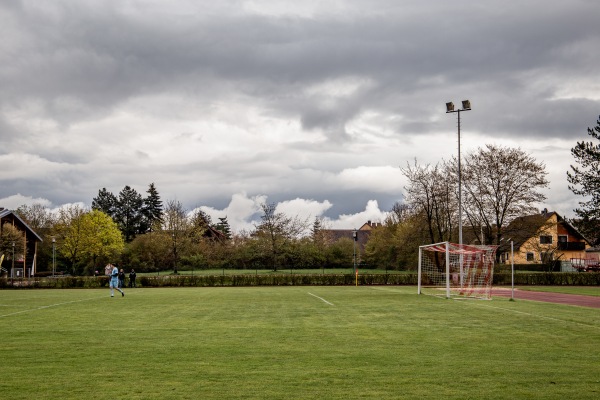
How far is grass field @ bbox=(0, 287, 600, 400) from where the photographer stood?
8773mm

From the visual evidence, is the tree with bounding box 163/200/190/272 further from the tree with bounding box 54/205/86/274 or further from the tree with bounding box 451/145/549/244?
the tree with bounding box 451/145/549/244

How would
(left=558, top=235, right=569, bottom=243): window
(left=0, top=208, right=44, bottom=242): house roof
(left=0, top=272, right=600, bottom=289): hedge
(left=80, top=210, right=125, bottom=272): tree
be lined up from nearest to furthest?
(left=0, top=272, right=600, bottom=289): hedge < (left=0, top=208, right=44, bottom=242): house roof < (left=80, top=210, right=125, bottom=272): tree < (left=558, top=235, right=569, bottom=243): window

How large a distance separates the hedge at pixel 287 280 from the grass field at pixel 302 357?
35.4 metres

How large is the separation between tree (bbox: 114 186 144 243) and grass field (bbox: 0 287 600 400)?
99.7 m

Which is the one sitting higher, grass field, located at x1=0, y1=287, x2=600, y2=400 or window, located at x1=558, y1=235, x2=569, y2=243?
window, located at x1=558, y1=235, x2=569, y2=243

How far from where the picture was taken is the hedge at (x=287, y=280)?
53812mm

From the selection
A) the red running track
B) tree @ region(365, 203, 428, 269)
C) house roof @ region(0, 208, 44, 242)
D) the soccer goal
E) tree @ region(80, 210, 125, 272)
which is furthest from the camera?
tree @ region(80, 210, 125, 272)

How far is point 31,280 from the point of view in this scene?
2117 inches

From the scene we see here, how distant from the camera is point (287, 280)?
188 feet

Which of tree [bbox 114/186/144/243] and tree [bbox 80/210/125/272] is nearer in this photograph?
tree [bbox 80/210/125/272]

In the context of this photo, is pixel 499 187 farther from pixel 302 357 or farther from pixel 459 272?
pixel 302 357

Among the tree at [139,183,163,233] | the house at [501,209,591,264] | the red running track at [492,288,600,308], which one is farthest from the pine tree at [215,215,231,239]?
the red running track at [492,288,600,308]

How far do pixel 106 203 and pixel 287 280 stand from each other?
77.7 meters

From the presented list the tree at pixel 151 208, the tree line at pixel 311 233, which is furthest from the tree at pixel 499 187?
the tree at pixel 151 208
